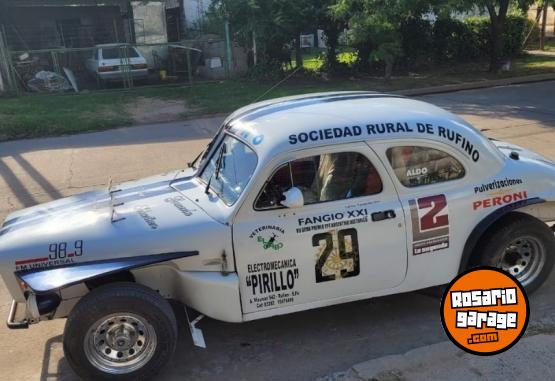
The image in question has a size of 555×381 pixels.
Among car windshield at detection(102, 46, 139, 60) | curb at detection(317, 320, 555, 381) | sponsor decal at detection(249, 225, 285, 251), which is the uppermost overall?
car windshield at detection(102, 46, 139, 60)

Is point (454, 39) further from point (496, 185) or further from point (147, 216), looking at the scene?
point (147, 216)

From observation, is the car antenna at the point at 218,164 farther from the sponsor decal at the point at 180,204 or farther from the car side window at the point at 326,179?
the car side window at the point at 326,179

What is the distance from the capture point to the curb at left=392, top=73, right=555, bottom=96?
16391 millimetres

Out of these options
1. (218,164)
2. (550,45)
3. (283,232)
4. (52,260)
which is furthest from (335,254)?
(550,45)

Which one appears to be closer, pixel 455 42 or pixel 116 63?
pixel 116 63

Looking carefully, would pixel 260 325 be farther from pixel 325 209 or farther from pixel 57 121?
pixel 57 121

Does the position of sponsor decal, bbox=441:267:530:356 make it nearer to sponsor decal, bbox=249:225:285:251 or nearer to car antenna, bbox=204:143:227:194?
sponsor decal, bbox=249:225:285:251

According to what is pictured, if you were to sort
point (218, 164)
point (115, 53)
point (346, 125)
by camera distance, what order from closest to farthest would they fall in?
point (346, 125) → point (218, 164) → point (115, 53)

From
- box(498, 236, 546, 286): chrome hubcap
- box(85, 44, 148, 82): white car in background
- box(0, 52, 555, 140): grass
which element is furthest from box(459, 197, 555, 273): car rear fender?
box(85, 44, 148, 82): white car in background

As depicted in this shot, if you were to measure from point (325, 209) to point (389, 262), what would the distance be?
62cm

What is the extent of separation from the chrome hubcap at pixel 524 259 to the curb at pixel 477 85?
12.2m

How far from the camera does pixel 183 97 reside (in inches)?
656

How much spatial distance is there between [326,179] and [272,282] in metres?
0.82

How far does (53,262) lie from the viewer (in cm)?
351
